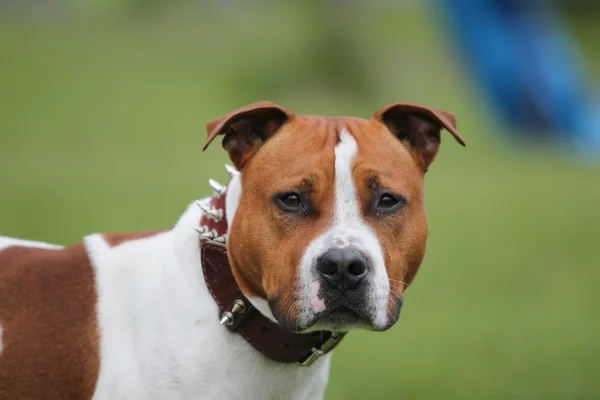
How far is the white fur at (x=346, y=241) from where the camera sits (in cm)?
402

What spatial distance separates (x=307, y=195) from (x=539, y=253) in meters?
7.12

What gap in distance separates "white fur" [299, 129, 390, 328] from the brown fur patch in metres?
0.99

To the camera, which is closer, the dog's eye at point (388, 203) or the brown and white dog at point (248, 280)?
the brown and white dog at point (248, 280)

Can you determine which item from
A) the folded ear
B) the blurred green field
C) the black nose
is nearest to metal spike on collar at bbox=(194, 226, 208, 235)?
the black nose

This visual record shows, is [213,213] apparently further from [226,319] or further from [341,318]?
[341,318]

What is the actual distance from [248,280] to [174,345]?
1.34 feet

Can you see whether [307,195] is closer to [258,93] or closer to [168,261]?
[168,261]

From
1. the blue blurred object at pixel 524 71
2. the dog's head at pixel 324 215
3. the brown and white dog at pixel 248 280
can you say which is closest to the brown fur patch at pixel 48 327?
the brown and white dog at pixel 248 280

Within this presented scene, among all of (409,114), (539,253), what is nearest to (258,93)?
(539,253)

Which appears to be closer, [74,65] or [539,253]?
[539,253]

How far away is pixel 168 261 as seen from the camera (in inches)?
177

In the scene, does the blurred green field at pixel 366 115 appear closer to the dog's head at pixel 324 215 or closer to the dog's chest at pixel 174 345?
the dog's chest at pixel 174 345

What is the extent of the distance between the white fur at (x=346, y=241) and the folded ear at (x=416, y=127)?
498 mm

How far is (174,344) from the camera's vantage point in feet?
13.9
